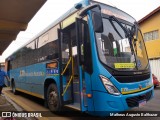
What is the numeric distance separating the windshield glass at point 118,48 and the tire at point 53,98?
94.7 inches

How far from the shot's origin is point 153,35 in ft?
76.6

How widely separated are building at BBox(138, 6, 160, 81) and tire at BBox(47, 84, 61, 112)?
16576 mm

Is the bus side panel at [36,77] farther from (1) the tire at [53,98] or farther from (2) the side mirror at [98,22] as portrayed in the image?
(2) the side mirror at [98,22]

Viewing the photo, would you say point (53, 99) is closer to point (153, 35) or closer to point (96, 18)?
point (96, 18)

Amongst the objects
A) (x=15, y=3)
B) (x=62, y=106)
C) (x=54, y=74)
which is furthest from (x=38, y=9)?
(x=62, y=106)

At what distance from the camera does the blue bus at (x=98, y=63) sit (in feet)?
17.0

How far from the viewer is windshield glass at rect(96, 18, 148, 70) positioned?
5.42m

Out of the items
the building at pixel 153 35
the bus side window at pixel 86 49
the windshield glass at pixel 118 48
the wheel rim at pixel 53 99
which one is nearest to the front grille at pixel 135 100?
the windshield glass at pixel 118 48

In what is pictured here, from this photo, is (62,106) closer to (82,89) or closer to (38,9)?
(82,89)

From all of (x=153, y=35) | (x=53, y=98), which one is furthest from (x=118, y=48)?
(x=153, y=35)

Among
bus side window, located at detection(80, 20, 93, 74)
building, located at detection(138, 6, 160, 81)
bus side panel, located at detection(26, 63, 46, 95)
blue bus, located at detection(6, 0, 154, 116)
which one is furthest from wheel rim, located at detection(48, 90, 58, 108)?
building, located at detection(138, 6, 160, 81)

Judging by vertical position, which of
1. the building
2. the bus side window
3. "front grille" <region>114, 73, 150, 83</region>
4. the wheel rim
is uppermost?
the building

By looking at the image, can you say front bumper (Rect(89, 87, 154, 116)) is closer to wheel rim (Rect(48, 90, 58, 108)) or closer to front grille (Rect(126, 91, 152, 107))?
front grille (Rect(126, 91, 152, 107))

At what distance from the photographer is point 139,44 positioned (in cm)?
652
